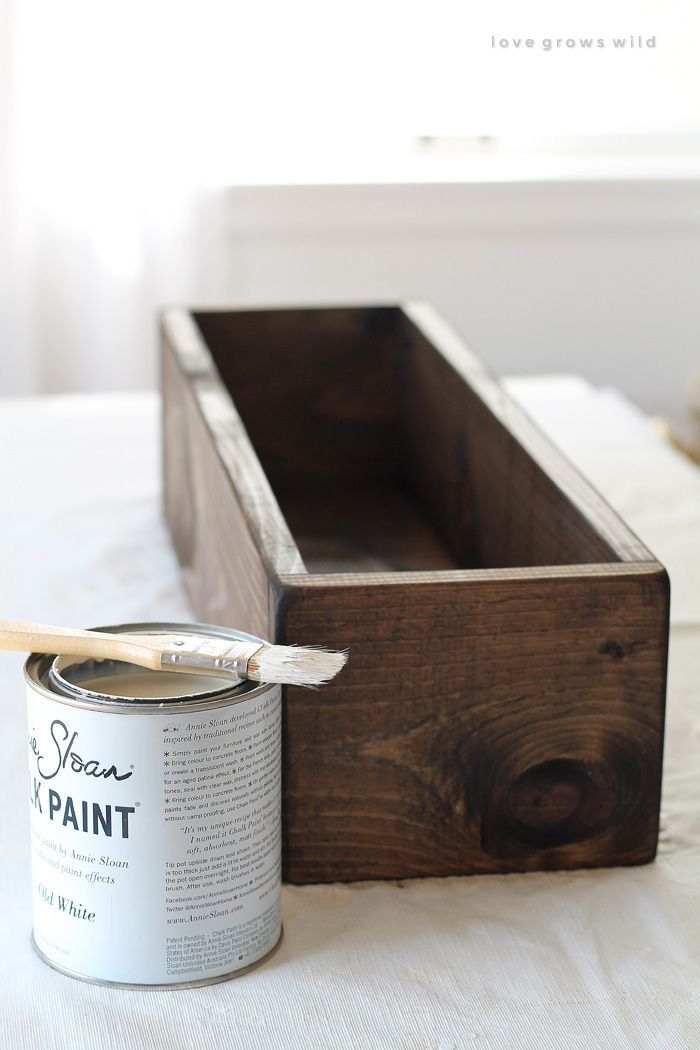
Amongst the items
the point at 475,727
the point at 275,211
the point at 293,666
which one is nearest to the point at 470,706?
the point at 475,727

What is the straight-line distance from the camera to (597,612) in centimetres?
54

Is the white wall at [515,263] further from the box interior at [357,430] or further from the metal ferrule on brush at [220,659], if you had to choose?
the metal ferrule on brush at [220,659]

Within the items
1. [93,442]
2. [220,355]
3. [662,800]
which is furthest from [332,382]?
[662,800]

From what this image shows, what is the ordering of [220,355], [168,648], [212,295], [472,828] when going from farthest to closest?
[212,295]
[220,355]
[472,828]
[168,648]

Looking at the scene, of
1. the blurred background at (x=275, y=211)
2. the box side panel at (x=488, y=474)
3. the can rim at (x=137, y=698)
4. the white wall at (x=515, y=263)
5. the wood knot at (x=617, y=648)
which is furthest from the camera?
the white wall at (x=515, y=263)

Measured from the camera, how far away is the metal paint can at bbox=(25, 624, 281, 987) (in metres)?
0.44

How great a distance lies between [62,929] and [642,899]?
0.24 m

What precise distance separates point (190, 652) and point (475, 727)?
0.15 meters

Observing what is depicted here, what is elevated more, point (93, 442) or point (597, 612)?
point (597, 612)

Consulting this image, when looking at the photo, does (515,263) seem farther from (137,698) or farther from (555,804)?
(137,698)

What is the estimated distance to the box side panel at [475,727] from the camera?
531mm

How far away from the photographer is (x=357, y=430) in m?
1.14

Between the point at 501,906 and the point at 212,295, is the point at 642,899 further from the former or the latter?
the point at 212,295

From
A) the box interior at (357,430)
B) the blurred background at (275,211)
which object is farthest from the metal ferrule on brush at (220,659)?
the blurred background at (275,211)
